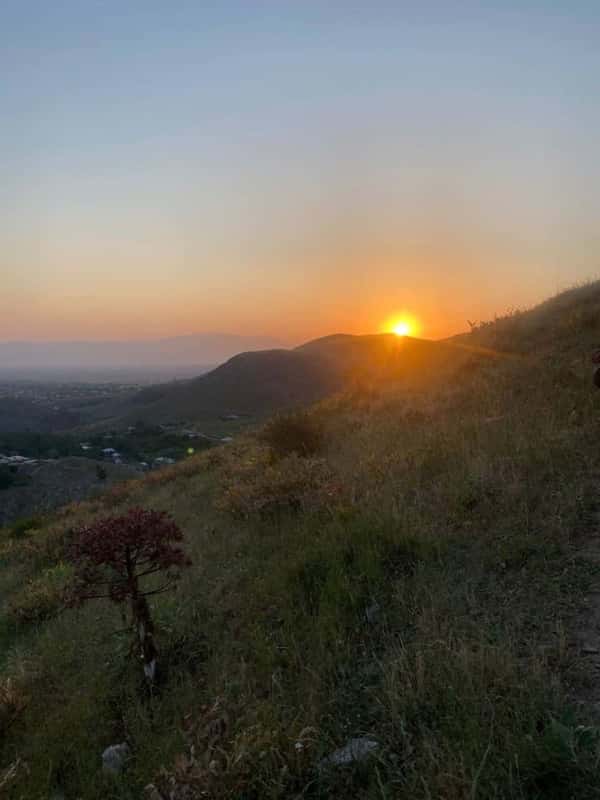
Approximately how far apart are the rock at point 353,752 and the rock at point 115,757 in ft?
4.83

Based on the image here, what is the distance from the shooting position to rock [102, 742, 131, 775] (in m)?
3.42

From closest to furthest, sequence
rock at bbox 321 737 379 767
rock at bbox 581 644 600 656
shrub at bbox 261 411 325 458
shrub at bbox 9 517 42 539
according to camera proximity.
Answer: rock at bbox 321 737 379 767 → rock at bbox 581 644 600 656 → shrub at bbox 261 411 325 458 → shrub at bbox 9 517 42 539

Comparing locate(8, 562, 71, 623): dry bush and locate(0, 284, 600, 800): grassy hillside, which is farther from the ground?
locate(0, 284, 600, 800): grassy hillside

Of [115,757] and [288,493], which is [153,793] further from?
[288,493]

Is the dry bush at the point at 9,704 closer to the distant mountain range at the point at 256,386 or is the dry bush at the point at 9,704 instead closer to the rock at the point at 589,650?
the rock at the point at 589,650

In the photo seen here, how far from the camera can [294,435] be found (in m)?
11.2

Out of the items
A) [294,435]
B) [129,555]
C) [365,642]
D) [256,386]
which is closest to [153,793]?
[365,642]

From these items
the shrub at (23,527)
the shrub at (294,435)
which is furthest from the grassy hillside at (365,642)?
the shrub at (23,527)

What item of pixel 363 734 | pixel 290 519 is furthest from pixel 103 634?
pixel 363 734

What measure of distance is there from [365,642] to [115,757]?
71.8 inches

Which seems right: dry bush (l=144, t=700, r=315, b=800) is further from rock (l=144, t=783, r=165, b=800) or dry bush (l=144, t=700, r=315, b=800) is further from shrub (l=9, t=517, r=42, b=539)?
shrub (l=9, t=517, r=42, b=539)

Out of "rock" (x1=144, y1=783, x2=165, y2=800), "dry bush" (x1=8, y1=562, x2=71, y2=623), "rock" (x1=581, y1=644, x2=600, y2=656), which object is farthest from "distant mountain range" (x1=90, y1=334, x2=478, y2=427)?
"rock" (x1=144, y1=783, x2=165, y2=800)

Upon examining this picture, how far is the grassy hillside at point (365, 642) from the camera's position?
8.95ft

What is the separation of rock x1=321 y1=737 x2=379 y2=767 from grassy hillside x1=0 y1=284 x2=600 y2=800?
1.5 inches
